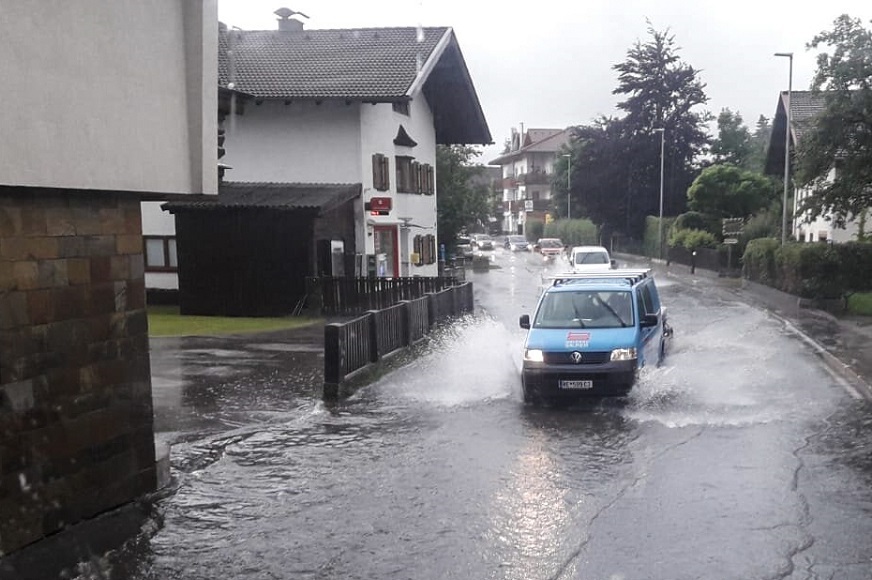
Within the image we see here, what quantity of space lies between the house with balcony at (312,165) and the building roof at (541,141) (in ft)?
275

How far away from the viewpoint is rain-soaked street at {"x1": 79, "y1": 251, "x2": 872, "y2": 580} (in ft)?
23.7

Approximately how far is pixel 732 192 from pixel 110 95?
157 ft

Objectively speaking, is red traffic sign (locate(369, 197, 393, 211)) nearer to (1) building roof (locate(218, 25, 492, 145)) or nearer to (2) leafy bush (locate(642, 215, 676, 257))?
(1) building roof (locate(218, 25, 492, 145))

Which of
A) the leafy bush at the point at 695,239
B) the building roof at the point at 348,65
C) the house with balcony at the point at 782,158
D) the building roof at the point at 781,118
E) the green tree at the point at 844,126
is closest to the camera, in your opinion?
the green tree at the point at 844,126

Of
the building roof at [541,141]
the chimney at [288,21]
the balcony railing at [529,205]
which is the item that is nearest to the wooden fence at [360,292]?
the chimney at [288,21]

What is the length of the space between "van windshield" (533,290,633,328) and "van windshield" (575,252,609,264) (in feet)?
71.8

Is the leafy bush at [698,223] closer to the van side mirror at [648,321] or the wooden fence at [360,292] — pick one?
the wooden fence at [360,292]

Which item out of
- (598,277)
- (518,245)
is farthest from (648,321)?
(518,245)

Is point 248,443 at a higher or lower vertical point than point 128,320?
lower

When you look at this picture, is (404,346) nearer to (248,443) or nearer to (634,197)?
(248,443)

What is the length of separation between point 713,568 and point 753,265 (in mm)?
31591

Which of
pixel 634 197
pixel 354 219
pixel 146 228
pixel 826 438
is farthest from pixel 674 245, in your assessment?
pixel 826 438

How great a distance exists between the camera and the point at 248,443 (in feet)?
36.6

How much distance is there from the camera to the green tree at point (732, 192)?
51250 millimetres
